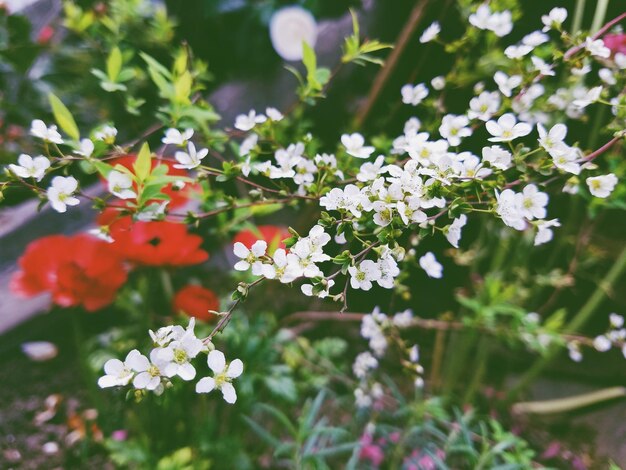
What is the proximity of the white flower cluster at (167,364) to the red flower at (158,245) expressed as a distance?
0.38 metres

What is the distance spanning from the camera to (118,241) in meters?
0.88

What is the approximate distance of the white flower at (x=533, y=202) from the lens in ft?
2.00

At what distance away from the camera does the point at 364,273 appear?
0.58 metres

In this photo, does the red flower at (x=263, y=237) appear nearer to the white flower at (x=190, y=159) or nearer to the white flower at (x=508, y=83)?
the white flower at (x=190, y=159)

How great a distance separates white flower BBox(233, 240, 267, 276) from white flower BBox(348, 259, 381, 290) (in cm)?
11

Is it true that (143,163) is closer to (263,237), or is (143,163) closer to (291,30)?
(263,237)

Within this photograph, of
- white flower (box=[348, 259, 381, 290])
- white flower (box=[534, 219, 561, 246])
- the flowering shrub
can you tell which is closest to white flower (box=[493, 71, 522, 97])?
the flowering shrub

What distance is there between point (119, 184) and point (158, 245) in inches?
11.5

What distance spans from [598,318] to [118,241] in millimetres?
1433

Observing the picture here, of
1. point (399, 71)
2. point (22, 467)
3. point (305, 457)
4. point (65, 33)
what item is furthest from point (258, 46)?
point (22, 467)

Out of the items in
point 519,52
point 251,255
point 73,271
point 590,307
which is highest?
point 519,52

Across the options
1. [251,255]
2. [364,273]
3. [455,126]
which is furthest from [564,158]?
[251,255]

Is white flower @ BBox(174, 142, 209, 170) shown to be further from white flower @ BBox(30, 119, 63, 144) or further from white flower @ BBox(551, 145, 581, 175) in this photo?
white flower @ BBox(551, 145, 581, 175)

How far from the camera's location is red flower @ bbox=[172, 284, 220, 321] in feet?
3.37
